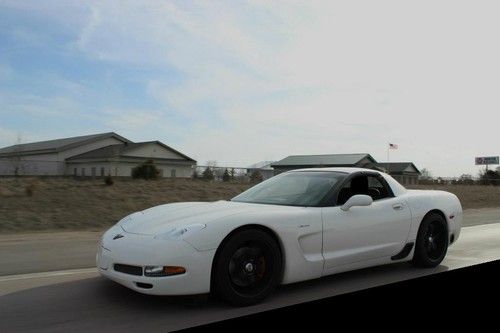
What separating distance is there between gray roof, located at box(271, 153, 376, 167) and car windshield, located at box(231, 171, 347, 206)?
49232 mm

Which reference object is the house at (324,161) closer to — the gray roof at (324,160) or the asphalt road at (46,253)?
the gray roof at (324,160)

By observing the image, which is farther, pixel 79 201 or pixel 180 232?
pixel 79 201

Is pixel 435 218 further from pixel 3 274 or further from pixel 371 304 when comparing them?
pixel 3 274

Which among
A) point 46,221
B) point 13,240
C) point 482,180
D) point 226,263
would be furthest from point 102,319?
point 482,180

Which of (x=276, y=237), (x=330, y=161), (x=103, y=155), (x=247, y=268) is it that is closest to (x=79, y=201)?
(x=276, y=237)

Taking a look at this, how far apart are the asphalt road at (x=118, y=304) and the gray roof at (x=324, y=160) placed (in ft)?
164

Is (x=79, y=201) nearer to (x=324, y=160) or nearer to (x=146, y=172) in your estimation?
(x=146, y=172)

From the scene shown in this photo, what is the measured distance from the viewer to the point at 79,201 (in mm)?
16906

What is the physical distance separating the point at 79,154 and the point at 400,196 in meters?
55.3

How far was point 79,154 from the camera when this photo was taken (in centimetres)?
5800

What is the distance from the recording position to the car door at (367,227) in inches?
226

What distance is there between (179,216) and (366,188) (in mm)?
2723

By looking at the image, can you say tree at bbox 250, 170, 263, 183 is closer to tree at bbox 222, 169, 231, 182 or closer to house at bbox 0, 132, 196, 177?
tree at bbox 222, 169, 231, 182

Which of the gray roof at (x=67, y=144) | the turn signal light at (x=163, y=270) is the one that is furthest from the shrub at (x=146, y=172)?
the gray roof at (x=67, y=144)
